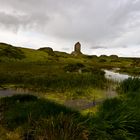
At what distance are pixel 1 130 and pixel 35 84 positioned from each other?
57.1ft

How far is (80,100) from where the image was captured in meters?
24.8

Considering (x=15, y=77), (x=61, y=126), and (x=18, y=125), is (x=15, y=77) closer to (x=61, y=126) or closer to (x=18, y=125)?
(x=18, y=125)

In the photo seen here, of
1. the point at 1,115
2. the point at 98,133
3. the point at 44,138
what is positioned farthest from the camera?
the point at 1,115

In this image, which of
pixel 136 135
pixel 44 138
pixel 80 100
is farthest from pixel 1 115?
pixel 80 100

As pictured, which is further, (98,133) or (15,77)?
(15,77)

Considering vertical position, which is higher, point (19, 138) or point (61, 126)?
point (61, 126)

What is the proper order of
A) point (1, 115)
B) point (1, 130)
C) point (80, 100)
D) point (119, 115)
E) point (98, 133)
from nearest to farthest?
point (98, 133)
point (119, 115)
point (1, 130)
point (1, 115)
point (80, 100)

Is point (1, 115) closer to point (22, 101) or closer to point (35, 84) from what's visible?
point (22, 101)

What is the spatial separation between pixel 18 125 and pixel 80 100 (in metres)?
11.3

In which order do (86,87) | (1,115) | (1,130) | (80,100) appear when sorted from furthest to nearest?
(86,87) → (80,100) → (1,115) → (1,130)

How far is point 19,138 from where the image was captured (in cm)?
1250

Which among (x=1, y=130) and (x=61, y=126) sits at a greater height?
(x=61, y=126)

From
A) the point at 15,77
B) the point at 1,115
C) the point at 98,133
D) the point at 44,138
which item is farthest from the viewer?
the point at 15,77

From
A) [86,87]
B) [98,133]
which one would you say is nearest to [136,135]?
[98,133]
